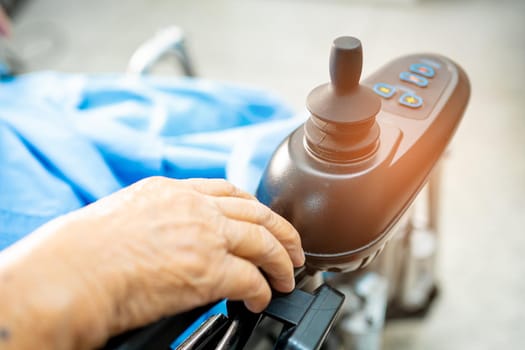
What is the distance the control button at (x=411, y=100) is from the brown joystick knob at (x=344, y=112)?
2.9 inches

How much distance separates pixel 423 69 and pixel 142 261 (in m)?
0.36

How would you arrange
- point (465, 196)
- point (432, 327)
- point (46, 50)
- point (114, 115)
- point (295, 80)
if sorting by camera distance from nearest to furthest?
point (114, 115) < point (432, 327) < point (465, 196) < point (295, 80) < point (46, 50)

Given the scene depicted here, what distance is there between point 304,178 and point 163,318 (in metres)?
0.16

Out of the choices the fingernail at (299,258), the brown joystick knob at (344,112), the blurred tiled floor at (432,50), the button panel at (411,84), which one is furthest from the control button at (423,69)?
the blurred tiled floor at (432,50)

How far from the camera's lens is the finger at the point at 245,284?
0.36 meters

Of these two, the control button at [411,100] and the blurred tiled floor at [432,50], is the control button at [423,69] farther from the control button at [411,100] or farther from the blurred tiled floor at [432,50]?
the blurred tiled floor at [432,50]

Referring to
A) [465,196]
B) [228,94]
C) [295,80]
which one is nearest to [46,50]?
[295,80]

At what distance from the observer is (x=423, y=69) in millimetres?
515

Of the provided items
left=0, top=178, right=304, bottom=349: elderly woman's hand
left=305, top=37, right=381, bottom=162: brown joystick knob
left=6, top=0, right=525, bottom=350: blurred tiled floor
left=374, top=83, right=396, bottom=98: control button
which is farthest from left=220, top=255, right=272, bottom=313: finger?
left=6, top=0, right=525, bottom=350: blurred tiled floor

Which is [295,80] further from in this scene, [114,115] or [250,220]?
[250,220]

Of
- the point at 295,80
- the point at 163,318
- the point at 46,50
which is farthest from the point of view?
the point at 46,50

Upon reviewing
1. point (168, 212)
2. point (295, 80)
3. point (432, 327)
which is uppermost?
point (168, 212)

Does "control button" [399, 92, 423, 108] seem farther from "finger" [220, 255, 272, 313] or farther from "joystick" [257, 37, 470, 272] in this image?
"finger" [220, 255, 272, 313]

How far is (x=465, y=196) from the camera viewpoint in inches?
54.4
